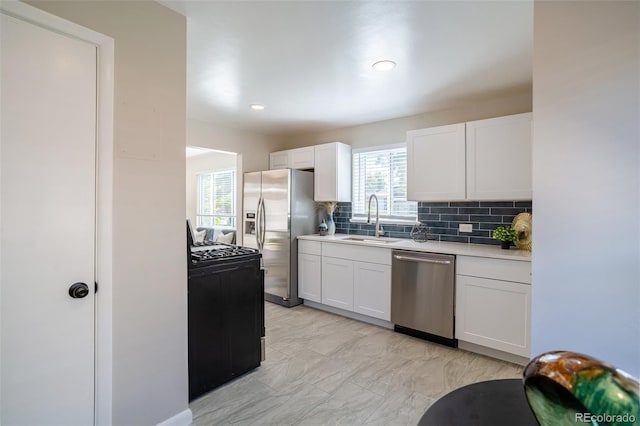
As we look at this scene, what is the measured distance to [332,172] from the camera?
4.13m

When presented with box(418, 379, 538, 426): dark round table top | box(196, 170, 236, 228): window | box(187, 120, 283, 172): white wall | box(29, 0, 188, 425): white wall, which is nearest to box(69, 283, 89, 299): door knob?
box(29, 0, 188, 425): white wall

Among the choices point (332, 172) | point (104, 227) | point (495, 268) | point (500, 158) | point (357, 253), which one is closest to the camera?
point (104, 227)

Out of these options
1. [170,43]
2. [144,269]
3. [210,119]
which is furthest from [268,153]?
[144,269]

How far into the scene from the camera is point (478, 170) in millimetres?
2988

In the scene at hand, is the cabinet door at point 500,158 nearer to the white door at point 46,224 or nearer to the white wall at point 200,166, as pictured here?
the white door at point 46,224

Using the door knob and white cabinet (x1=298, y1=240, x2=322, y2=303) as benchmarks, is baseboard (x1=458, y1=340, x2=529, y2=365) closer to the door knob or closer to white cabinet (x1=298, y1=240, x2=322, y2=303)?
white cabinet (x1=298, y1=240, x2=322, y2=303)

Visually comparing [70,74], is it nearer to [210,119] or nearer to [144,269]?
[144,269]

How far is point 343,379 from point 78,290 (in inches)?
72.6

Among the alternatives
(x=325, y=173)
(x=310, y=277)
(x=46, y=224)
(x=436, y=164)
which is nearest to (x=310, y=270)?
(x=310, y=277)

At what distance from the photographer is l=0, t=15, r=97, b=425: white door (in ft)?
4.11

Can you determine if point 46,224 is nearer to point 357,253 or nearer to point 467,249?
point 357,253

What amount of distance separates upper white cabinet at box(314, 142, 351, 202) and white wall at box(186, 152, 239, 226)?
2.72 meters

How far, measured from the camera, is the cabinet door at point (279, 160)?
4.68 metres

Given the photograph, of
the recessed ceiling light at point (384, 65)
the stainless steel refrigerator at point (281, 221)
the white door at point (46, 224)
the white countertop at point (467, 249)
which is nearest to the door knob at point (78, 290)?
the white door at point (46, 224)
